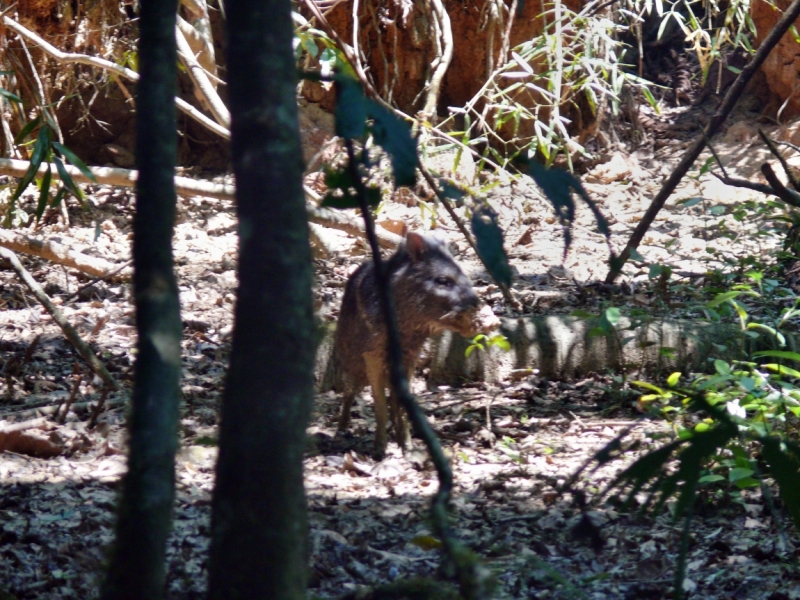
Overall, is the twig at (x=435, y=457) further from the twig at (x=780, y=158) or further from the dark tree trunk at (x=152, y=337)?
the twig at (x=780, y=158)

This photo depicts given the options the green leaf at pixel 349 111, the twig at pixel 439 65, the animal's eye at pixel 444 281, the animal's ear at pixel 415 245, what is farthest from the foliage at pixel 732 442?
the twig at pixel 439 65

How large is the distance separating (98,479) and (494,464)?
1.95m

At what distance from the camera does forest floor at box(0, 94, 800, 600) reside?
2865 millimetres

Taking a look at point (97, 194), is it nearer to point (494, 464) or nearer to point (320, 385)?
point (320, 385)

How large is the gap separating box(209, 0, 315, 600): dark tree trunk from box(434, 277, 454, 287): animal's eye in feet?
11.2

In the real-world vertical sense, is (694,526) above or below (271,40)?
below

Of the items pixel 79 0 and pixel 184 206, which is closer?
pixel 79 0

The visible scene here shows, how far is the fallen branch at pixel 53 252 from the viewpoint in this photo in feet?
19.4

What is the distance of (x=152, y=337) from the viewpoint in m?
1.49

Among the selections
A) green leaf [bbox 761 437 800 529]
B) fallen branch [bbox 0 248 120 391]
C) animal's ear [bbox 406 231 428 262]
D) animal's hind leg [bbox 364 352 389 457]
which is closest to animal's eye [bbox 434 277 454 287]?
animal's ear [bbox 406 231 428 262]

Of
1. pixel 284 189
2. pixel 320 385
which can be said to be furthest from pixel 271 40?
pixel 320 385

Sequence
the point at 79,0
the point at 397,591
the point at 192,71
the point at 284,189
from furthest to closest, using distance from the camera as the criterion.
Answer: the point at 79,0
the point at 192,71
the point at 397,591
the point at 284,189

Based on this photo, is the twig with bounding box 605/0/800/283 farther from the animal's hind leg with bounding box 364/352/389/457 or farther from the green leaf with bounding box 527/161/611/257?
the green leaf with bounding box 527/161/611/257

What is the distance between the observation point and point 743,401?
3.40 metres
